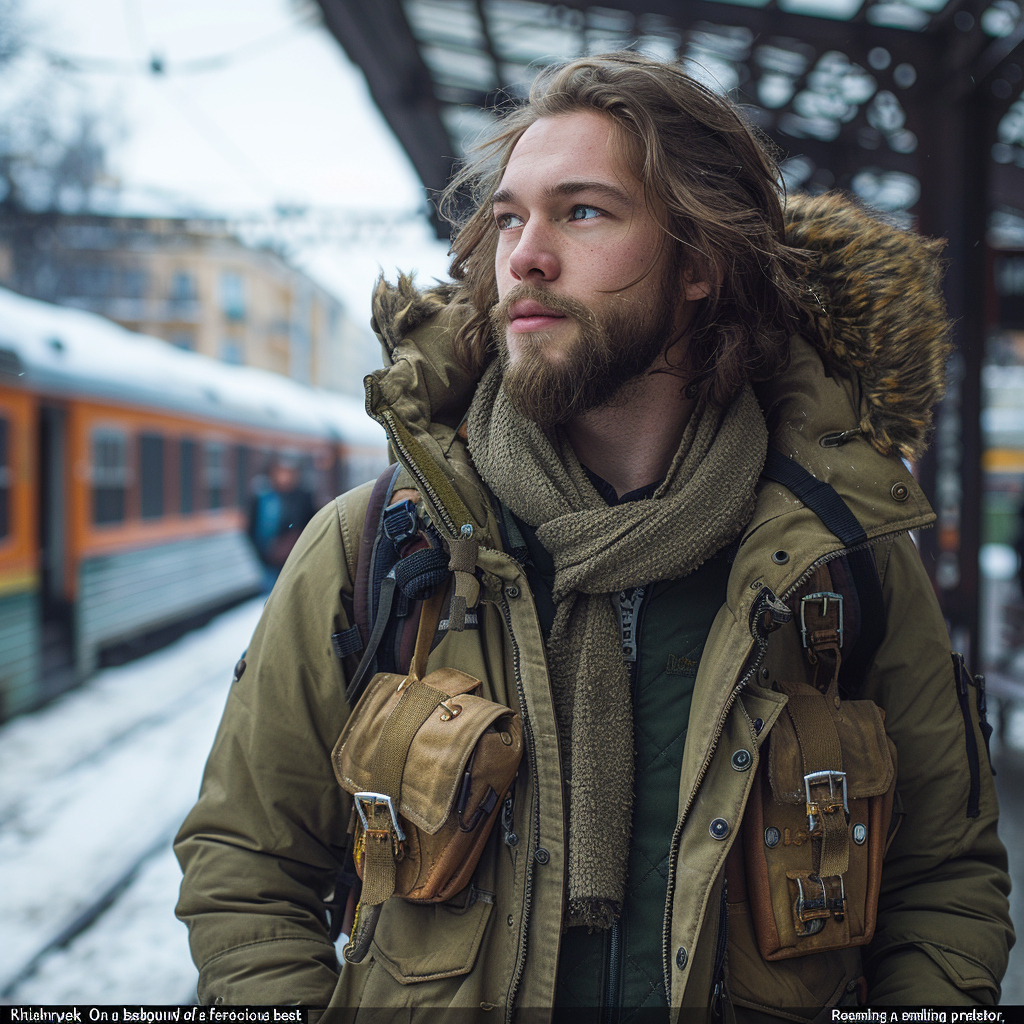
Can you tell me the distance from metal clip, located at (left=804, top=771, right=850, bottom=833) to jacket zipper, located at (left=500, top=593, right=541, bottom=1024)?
462 mm

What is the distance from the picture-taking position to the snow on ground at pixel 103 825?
3.31 meters

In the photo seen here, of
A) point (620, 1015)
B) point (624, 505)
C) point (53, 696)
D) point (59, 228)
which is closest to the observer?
point (620, 1015)

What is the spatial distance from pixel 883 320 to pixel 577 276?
0.65m

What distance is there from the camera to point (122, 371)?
8.38 metres

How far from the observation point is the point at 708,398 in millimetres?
1678

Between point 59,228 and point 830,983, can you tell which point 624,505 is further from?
point 59,228

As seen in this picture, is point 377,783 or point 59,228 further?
point 59,228

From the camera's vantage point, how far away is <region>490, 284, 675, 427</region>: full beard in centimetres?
154

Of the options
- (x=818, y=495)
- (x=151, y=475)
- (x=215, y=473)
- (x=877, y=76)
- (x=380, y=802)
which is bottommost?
(x=215, y=473)

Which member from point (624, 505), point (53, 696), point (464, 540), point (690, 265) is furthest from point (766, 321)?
point (53, 696)

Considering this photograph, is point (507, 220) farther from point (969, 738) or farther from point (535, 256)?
point (969, 738)

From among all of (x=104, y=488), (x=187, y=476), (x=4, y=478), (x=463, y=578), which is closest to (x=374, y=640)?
(x=463, y=578)

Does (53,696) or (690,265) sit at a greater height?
(690,265)

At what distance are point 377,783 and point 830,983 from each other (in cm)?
89
